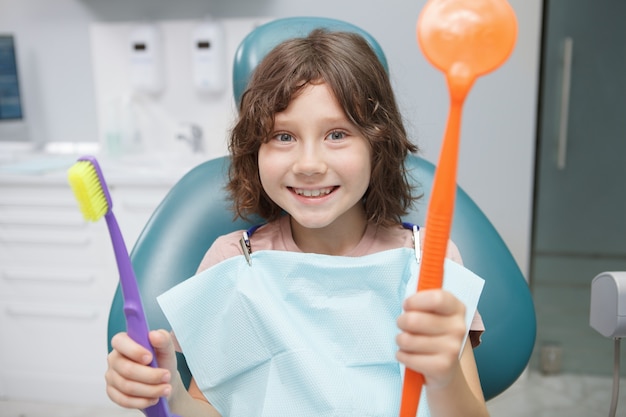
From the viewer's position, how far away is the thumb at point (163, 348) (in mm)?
640

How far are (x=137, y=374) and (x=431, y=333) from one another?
0.31 metres

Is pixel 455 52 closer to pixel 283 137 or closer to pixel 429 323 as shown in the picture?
pixel 429 323

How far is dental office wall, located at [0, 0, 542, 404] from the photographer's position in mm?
2086

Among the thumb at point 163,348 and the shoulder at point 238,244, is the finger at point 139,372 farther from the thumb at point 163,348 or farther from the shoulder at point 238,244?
the shoulder at point 238,244

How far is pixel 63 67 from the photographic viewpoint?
96.7 inches

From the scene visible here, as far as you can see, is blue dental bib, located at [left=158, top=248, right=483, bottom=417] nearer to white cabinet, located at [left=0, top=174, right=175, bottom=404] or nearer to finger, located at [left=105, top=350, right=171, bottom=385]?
finger, located at [left=105, top=350, right=171, bottom=385]

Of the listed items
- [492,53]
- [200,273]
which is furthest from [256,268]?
[492,53]

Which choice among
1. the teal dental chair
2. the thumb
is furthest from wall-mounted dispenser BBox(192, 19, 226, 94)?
the thumb

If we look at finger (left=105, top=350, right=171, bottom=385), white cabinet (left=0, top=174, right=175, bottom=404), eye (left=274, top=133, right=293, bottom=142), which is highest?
eye (left=274, top=133, right=293, bottom=142)

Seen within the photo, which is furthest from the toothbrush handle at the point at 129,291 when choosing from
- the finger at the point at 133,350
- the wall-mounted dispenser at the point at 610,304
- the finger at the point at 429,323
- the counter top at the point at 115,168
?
the counter top at the point at 115,168

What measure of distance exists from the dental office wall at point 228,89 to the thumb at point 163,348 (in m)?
1.41

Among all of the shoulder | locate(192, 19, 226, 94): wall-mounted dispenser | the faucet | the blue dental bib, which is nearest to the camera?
the blue dental bib

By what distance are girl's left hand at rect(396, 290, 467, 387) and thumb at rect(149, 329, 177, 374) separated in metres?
0.26

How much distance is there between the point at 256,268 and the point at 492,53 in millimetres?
567
